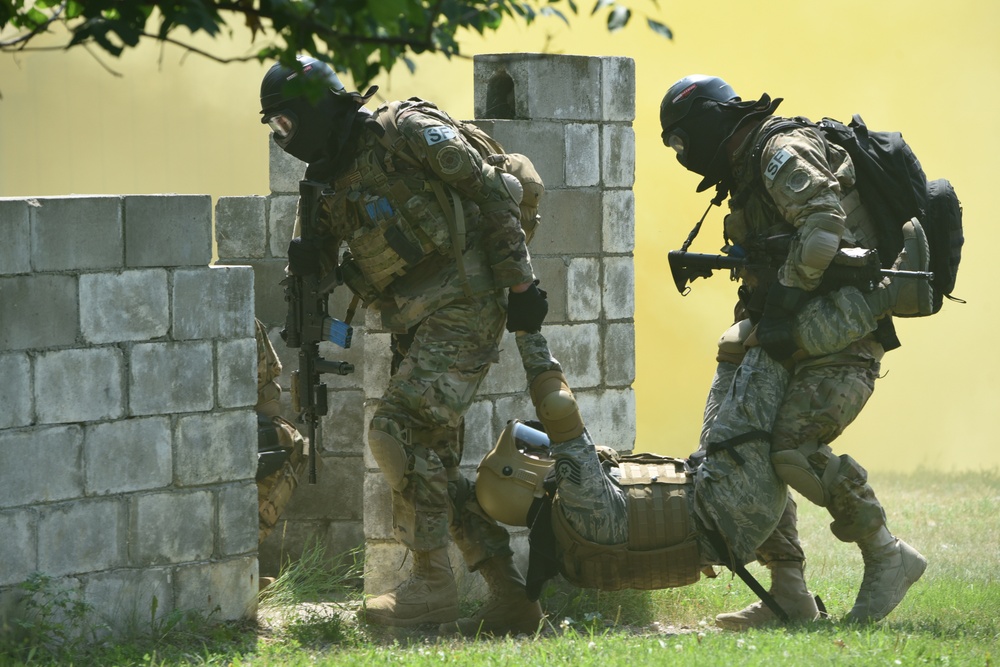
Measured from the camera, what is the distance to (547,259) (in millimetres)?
6070

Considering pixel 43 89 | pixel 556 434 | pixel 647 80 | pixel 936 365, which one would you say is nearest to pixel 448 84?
pixel 647 80

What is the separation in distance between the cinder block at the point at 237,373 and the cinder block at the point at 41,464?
586 millimetres

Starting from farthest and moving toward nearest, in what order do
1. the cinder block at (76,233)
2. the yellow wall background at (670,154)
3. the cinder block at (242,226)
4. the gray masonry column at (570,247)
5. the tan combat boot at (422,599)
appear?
the yellow wall background at (670,154) < the cinder block at (242,226) < the gray masonry column at (570,247) < the tan combat boot at (422,599) < the cinder block at (76,233)

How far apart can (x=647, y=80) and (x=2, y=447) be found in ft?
22.1

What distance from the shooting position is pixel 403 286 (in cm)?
529

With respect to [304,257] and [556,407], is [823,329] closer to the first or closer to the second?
[556,407]

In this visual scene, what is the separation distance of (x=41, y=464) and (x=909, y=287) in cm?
338

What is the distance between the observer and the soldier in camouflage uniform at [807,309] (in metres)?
5.07

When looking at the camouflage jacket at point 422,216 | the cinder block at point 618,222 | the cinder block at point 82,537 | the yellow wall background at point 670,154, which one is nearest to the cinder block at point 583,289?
the cinder block at point 618,222

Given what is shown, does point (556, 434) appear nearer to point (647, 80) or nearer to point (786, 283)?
point (786, 283)

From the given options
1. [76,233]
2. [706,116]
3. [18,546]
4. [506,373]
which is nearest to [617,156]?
[706,116]

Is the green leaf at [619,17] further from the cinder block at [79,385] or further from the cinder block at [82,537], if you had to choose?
the cinder block at [82,537]

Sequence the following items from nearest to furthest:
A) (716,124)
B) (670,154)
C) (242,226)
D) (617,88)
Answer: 1. (716,124)
2. (617,88)
3. (242,226)
4. (670,154)

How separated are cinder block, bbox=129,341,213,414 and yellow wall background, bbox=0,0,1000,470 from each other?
5.61 metres
